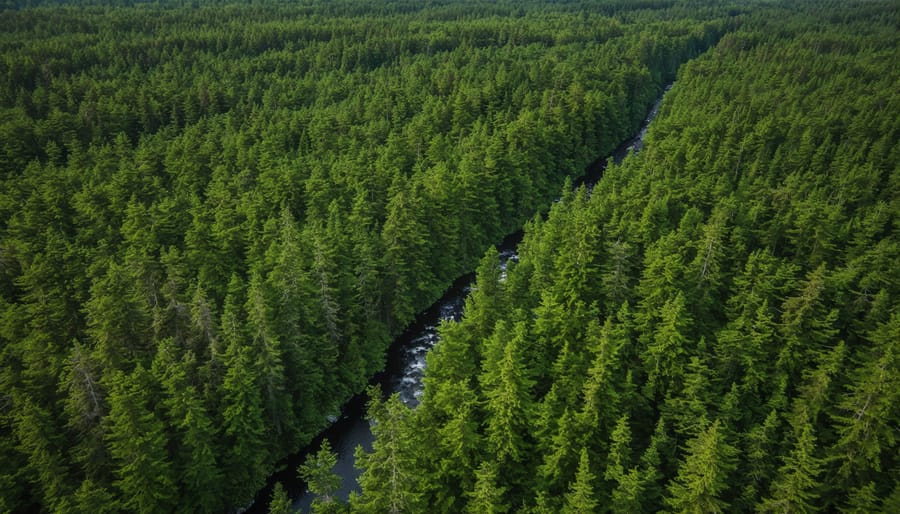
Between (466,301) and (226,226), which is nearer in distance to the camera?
(466,301)

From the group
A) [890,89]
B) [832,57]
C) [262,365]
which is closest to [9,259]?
[262,365]

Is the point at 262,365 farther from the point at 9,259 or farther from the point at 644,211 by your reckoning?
the point at 644,211

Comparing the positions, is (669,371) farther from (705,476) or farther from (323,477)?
(323,477)

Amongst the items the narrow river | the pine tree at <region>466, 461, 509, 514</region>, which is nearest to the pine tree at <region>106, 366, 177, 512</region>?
the narrow river

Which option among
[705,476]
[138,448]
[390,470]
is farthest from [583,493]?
[138,448]

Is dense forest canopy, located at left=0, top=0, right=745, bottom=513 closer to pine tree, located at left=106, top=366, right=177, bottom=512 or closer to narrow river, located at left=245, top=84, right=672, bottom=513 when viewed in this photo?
pine tree, located at left=106, top=366, right=177, bottom=512
